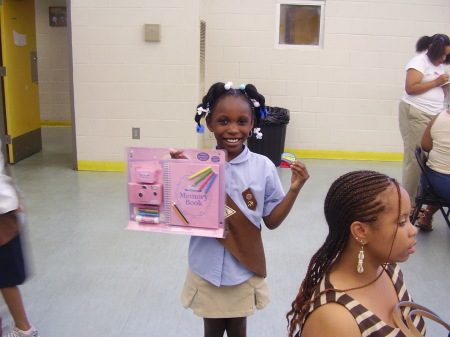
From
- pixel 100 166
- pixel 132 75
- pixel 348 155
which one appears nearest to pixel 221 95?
pixel 132 75

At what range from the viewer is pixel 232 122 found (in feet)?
5.42

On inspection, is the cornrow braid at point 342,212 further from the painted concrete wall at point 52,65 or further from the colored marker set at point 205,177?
the painted concrete wall at point 52,65

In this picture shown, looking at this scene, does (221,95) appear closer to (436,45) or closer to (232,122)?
(232,122)

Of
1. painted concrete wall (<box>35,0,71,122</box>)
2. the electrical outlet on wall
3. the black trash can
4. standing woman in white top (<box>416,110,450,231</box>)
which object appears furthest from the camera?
painted concrete wall (<box>35,0,71,122</box>)

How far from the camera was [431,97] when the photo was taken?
406 cm

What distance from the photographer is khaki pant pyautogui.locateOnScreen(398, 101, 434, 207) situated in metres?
4.04

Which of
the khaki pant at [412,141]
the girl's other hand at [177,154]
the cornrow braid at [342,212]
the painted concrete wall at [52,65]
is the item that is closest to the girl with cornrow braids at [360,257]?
the cornrow braid at [342,212]

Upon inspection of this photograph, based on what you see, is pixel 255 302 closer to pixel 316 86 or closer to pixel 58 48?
pixel 316 86

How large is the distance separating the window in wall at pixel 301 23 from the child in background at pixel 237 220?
478 centimetres

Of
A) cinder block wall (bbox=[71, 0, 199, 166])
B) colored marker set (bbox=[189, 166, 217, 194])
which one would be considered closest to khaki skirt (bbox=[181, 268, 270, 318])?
colored marker set (bbox=[189, 166, 217, 194])

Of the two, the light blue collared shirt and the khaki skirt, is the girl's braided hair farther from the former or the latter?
the khaki skirt

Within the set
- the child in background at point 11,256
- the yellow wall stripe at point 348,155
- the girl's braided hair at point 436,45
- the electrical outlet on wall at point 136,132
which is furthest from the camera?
the yellow wall stripe at point 348,155

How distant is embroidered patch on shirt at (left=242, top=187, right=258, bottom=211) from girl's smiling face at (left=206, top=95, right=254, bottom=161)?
132mm

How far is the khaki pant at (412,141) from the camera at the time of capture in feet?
13.3
